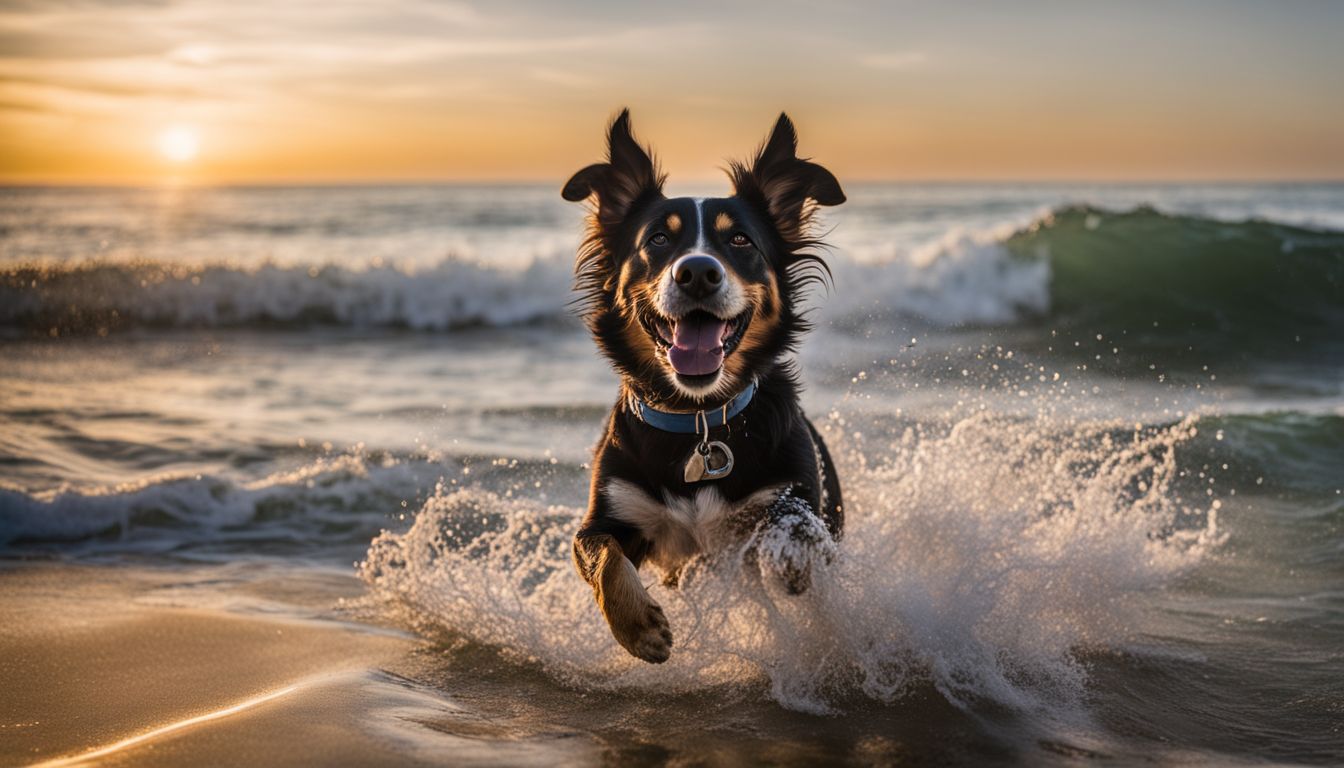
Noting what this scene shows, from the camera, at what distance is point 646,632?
12.7 feet

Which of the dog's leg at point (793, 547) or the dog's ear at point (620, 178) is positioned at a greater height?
the dog's ear at point (620, 178)

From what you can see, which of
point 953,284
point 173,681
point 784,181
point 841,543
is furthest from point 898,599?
point 953,284

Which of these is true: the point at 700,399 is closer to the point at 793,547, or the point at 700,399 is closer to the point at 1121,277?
the point at 793,547

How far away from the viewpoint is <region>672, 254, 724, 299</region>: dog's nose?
4082 millimetres

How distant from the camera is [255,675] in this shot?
174 inches

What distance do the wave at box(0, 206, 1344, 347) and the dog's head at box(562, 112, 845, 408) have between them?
10807 millimetres

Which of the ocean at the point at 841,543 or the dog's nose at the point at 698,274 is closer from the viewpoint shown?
the ocean at the point at 841,543

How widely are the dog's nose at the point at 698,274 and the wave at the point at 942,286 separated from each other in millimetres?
11634

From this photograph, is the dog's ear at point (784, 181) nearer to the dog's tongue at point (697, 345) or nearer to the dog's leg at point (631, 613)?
the dog's tongue at point (697, 345)

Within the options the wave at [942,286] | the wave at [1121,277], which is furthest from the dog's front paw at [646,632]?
the wave at [1121,277]

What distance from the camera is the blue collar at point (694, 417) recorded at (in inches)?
172

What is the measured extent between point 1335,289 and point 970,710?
15.3m

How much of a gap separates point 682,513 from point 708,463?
223 millimetres

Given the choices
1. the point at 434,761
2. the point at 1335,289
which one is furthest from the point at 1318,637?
the point at 1335,289
